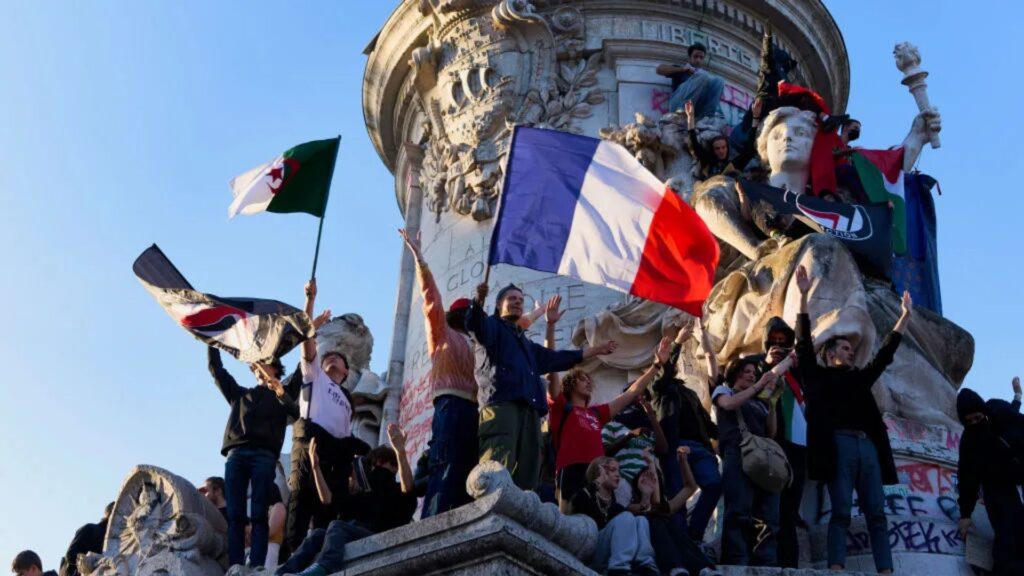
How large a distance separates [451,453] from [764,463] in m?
2.06

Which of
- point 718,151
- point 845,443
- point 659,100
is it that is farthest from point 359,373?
point 845,443

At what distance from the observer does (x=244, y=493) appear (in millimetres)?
11102

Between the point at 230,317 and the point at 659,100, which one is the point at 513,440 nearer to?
the point at 230,317

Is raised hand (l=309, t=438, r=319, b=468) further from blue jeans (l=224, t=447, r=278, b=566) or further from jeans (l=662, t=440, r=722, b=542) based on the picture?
jeans (l=662, t=440, r=722, b=542)

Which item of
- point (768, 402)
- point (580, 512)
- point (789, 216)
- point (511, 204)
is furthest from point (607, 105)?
point (580, 512)

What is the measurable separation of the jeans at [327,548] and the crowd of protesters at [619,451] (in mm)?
11

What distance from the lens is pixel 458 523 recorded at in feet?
27.5

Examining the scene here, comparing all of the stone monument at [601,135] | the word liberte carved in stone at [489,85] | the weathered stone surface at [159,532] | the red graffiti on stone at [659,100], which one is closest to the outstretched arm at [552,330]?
the stone monument at [601,135]

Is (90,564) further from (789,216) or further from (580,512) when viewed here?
(789,216)

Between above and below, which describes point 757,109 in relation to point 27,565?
above

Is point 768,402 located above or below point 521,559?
above

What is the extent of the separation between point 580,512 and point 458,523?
1112 millimetres

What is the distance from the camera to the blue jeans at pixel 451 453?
968 centimetres

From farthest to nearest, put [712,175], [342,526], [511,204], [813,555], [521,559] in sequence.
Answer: [712,175], [511,204], [813,555], [342,526], [521,559]
